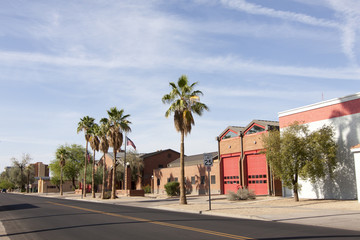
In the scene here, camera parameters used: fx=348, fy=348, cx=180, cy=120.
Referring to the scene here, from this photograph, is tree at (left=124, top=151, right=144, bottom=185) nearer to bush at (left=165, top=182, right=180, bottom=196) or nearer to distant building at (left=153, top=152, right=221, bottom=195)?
distant building at (left=153, top=152, right=221, bottom=195)

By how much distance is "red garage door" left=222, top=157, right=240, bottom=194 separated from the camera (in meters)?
43.3

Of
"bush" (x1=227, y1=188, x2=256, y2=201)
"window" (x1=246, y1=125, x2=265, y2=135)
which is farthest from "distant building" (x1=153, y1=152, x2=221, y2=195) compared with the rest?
"bush" (x1=227, y1=188, x2=256, y2=201)

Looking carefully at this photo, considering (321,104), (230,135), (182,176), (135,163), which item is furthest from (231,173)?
(135,163)

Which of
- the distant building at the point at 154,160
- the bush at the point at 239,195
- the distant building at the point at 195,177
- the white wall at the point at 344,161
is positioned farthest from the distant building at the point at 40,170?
the white wall at the point at 344,161

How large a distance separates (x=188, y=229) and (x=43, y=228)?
6.54m

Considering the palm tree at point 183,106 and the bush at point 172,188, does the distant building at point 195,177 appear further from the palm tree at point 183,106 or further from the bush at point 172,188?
the palm tree at point 183,106

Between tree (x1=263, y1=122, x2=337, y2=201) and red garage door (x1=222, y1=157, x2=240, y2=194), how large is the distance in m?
15.1

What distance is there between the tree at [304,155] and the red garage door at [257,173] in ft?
34.9

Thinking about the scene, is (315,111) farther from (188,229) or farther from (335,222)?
(188,229)

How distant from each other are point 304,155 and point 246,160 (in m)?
14.9

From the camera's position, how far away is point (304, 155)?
88.4 ft

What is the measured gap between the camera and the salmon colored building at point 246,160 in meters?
38.5

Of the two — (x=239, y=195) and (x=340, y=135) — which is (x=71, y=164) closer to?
(x=239, y=195)

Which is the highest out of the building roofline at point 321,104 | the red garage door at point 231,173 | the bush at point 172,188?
the building roofline at point 321,104
